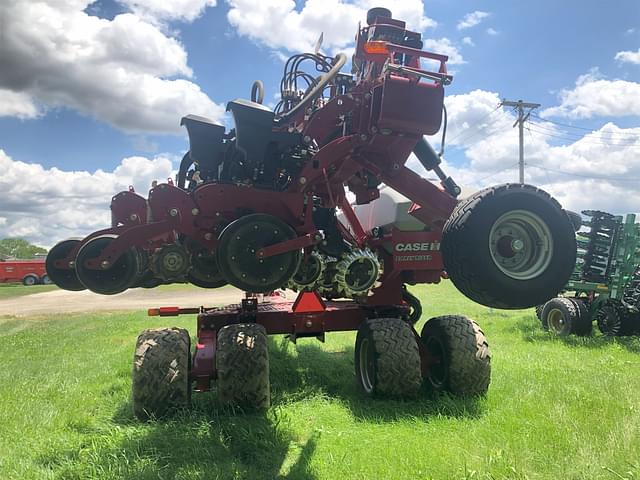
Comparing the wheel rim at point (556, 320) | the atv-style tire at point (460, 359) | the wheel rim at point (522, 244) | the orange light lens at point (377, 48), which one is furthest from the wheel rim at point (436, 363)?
the wheel rim at point (556, 320)

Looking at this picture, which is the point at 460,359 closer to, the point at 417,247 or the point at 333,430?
the point at 417,247

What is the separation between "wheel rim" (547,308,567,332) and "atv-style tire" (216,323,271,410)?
28.0 ft

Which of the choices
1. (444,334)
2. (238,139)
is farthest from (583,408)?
(238,139)

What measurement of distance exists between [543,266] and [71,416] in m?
4.89

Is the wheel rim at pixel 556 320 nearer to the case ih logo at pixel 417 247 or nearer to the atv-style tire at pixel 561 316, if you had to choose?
the atv-style tire at pixel 561 316

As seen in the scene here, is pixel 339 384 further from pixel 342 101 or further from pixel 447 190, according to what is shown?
pixel 342 101

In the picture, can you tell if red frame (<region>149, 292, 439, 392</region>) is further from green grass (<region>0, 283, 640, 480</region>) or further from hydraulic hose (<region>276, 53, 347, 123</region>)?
hydraulic hose (<region>276, 53, 347, 123</region>)

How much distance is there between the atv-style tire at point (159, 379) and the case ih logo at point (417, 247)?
9.03 ft

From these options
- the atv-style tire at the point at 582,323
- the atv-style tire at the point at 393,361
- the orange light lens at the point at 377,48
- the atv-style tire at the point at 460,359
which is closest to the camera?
the orange light lens at the point at 377,48

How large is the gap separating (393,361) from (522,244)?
2.55 m

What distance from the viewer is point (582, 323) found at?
10.6 m

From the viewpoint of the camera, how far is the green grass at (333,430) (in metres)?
3.80

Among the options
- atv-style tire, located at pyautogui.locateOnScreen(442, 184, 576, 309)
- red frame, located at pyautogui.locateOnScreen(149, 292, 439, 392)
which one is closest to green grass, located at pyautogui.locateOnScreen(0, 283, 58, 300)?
red frame, located at pyautogui.locateOnScreen(149, 292, 439, 392)

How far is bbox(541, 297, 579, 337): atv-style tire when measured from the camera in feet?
34.7
